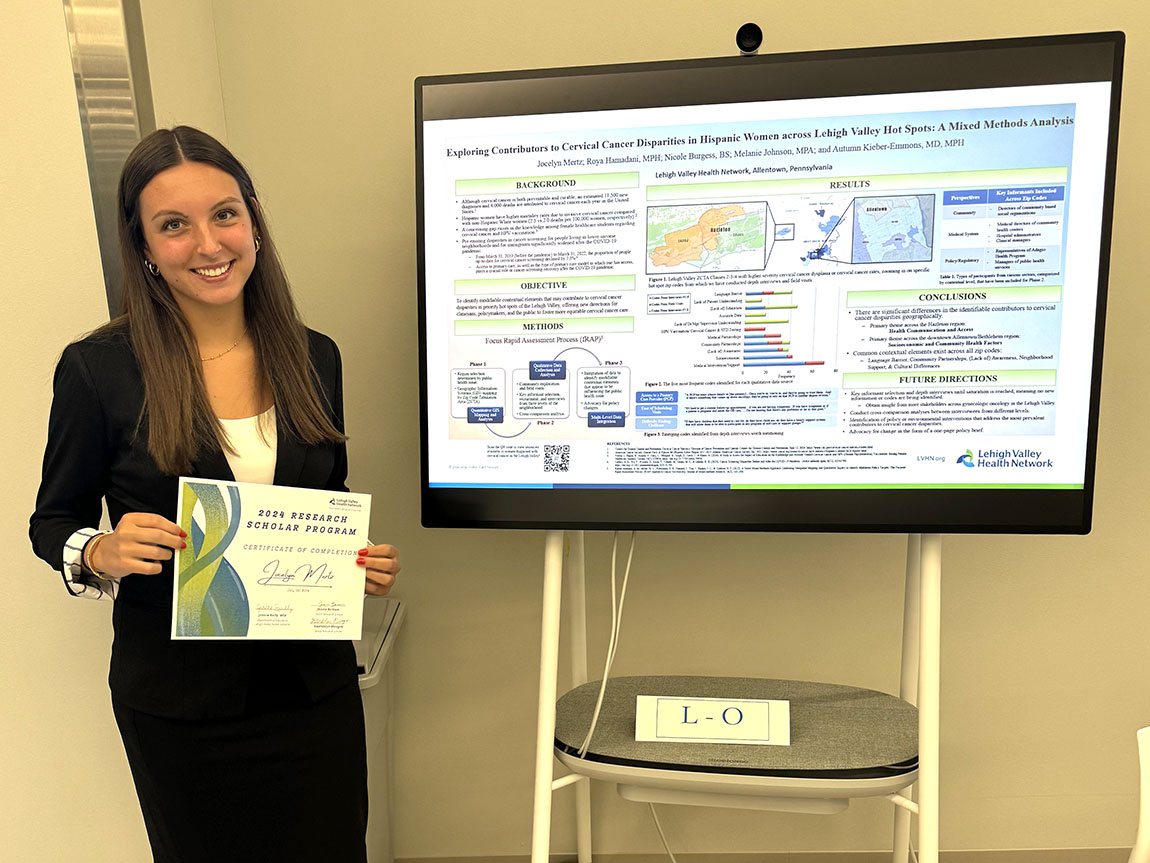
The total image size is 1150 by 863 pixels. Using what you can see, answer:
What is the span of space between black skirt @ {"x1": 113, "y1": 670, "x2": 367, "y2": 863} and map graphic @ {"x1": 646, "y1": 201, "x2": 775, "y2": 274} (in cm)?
91

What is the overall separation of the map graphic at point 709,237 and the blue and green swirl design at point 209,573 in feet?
2.51

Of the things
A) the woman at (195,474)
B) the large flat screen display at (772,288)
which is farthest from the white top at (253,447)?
the large flat screen display at (772,288)

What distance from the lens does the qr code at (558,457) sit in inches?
54.1

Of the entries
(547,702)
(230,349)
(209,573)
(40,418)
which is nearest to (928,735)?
(547,702)

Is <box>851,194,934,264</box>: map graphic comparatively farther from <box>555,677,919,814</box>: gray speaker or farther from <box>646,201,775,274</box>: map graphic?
<box>555,677,919,814</box>: gray speaker

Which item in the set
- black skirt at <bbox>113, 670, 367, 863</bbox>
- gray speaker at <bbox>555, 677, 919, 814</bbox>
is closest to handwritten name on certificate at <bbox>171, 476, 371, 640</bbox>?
black skirt at <bbox>113, 670, 367, 863</bbox>

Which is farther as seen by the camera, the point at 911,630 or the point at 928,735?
the point at 911,630

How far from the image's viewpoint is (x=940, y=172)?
4.10ft

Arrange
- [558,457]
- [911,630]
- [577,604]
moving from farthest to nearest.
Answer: [577,604] < [911,630] < [558,457]

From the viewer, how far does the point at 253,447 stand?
1.24 m

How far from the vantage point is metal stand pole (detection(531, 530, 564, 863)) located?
140 cm

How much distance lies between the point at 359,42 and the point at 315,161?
27 centimetres

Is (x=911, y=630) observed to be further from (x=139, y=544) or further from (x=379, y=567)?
(x=139, y=544)

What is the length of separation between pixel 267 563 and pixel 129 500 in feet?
0.76
